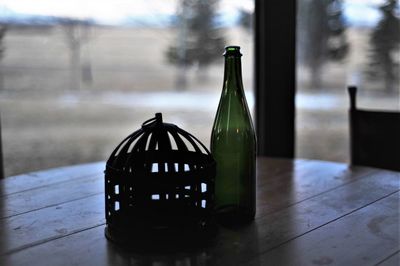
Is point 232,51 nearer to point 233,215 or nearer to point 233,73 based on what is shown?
point 233,73

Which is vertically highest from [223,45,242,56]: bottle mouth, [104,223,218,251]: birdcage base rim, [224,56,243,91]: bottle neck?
[223,45,242,56]: bottle mouth

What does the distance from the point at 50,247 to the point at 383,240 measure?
66 centimetres

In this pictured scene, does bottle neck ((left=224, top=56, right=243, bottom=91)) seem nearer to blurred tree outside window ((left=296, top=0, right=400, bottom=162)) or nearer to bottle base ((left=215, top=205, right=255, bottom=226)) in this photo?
bottle base ((left=215, top=205, right=255, bottom=226))

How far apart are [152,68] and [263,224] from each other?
1.80m

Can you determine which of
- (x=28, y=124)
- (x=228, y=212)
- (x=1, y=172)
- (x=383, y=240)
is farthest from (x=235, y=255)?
(x=28, y=124)

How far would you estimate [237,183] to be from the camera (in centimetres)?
104

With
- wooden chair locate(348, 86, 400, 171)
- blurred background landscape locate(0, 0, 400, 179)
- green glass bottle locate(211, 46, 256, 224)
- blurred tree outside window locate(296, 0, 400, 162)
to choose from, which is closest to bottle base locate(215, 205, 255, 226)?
green glass bottle locate(211, 46, 256, 224)

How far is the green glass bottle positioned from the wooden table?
0.20ft

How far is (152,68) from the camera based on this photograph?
2.65 m

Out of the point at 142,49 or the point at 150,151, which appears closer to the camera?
the point at 150,151

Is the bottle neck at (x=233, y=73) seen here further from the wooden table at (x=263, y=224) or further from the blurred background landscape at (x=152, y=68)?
the blurred background landscape at (x=152, y=68)

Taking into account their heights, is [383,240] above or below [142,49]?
below

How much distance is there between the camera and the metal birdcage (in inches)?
33.6

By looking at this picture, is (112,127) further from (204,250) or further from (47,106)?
(204,250)
